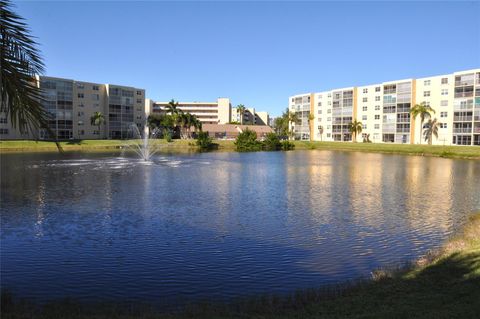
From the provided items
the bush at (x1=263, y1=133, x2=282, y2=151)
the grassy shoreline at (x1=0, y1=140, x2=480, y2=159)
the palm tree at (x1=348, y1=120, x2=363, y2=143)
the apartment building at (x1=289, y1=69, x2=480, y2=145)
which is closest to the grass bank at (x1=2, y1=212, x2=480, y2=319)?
the grassy shoreline at (x1=0, y1=140, x2=480, y2=159)

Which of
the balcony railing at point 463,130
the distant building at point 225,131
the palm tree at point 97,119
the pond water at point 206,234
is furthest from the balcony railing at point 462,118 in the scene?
the palm tree at point 97,119

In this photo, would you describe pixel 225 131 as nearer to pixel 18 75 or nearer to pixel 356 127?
pixel 356 127

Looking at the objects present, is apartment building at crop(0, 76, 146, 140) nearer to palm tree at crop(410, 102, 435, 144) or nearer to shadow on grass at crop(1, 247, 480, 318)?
palm tree at crop(410, 102, 435, 144)

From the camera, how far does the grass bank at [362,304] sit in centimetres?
1014

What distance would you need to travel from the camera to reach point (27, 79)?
318 inches

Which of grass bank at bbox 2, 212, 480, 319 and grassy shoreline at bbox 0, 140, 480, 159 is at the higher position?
grassy shoreline at bbox 0, 140, 480, 159

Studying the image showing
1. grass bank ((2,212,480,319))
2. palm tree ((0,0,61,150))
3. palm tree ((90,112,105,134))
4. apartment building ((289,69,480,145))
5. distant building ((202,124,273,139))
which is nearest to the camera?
palm tree ((0,0,61,150))

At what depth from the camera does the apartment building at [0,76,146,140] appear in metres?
126

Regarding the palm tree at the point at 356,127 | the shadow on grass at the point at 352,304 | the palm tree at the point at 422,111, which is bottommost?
the shadow on grass at the point at 352,304

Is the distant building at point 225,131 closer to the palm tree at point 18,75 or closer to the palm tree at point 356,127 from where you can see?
the palm tree at point 356,127

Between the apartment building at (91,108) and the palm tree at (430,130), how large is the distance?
93778 mm

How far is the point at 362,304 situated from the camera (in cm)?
1115

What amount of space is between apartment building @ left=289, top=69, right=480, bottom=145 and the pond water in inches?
3029

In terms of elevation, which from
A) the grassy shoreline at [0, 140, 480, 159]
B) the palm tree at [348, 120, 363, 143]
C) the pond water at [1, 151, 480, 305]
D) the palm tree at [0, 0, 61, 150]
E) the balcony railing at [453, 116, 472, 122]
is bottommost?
the pond water at [1, 151, 480, 305]
